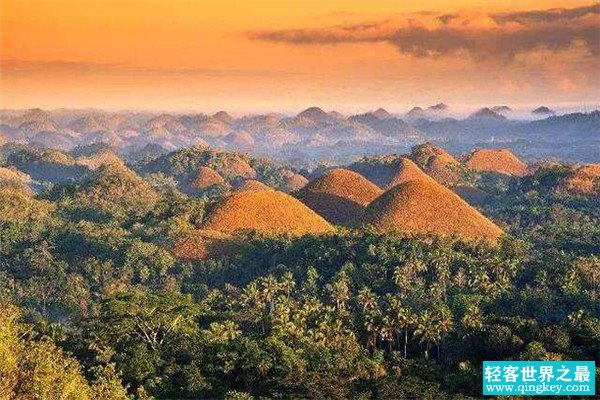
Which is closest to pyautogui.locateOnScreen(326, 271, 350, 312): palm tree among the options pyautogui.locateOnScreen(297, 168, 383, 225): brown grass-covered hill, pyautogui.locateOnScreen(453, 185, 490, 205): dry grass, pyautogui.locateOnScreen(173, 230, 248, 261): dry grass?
pyautogui.locateOnScreen(173, 230, 248, 261): dry grass

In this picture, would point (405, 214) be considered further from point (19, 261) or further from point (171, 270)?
point (19, 261)

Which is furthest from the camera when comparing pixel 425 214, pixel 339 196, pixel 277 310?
pixel 339 196

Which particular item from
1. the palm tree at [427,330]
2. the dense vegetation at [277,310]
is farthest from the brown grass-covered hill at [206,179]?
the palm tree at [427,330]

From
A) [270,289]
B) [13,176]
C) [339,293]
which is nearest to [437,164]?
[13,176]

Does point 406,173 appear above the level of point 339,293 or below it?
below

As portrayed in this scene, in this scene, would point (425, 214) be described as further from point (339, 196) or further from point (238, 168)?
point (238, 168)

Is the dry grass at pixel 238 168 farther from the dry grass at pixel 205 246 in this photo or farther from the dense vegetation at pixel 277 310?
the dry grass at pixel 205 246
